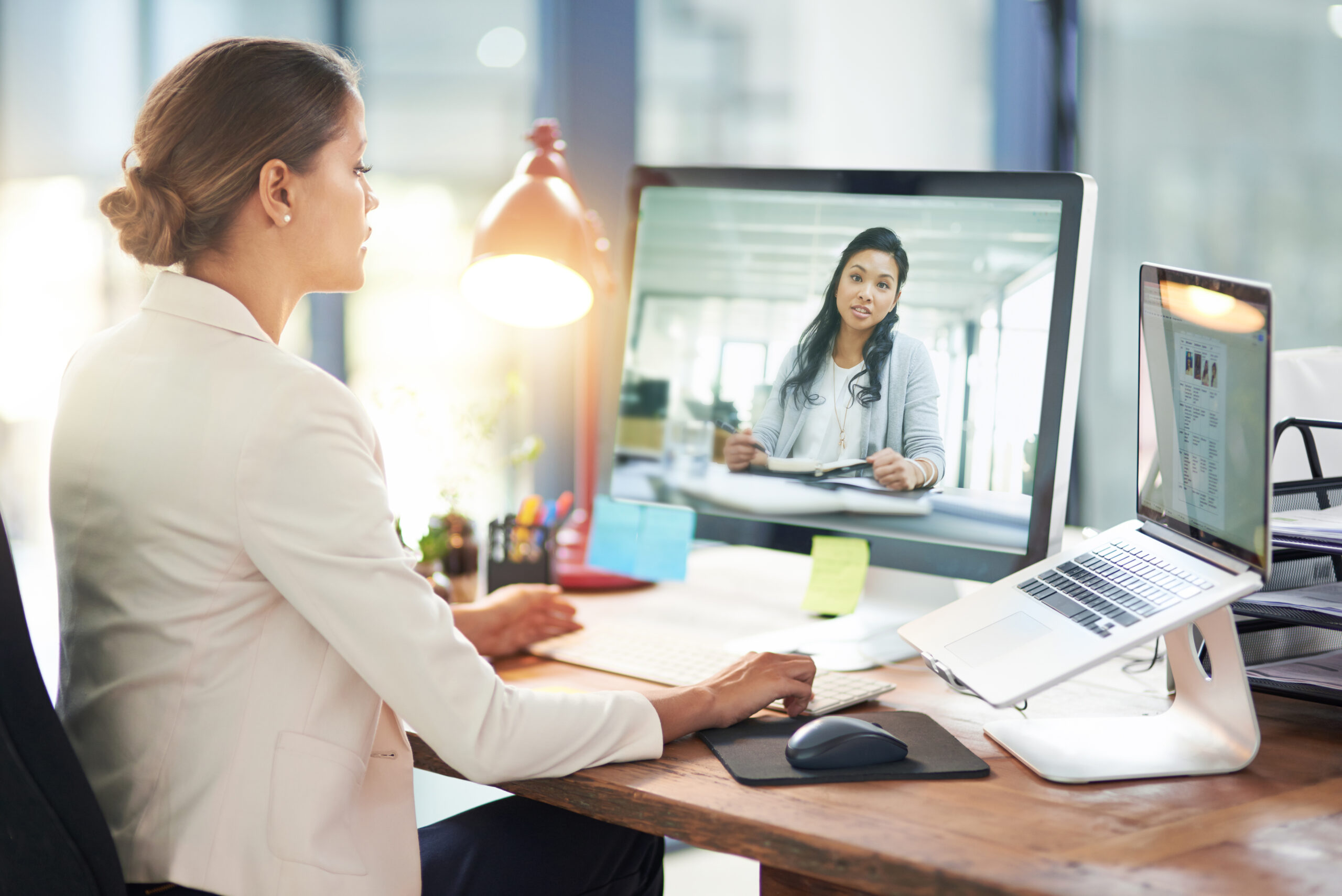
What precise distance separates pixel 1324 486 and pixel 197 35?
2.06m

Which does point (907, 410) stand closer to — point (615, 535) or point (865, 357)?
point (865, 357)

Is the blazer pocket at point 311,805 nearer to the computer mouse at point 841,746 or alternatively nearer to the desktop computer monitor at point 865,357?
the computer mouse at point 841,746

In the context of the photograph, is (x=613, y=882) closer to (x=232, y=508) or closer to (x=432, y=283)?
(x=232, y=508)

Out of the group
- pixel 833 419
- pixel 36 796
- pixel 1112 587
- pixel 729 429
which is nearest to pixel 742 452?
pixel 729 429

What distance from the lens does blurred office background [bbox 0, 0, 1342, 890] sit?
86.9 inches

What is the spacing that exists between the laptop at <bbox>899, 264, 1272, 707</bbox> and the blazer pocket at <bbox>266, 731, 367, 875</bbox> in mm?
536

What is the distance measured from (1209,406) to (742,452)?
566mm

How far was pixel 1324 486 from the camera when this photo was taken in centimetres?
103

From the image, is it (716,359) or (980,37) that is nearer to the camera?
(716,359)

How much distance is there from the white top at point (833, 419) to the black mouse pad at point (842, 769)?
34cm

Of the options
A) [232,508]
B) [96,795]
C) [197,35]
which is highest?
[197,35]

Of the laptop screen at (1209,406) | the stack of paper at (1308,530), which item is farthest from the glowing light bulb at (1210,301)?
the stack of paper at (1308,530)

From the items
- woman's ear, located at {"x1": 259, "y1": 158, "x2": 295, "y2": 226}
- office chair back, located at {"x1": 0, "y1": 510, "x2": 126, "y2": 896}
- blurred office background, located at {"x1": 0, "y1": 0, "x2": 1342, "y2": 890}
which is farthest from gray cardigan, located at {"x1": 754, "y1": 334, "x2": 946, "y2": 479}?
blurred office background, located at {"x1": 0, "y1": 0, "x2": 1342, "y2": 890}

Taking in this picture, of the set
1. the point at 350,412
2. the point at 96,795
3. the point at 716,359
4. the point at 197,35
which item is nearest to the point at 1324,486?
the point at 716,359
